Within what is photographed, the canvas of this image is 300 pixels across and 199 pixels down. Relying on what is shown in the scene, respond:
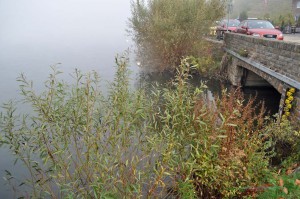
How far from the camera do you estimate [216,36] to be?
23578mm

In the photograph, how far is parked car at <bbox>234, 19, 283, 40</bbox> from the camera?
15609 mm

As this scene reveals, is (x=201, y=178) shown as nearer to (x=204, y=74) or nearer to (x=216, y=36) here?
(x=204, y=74)

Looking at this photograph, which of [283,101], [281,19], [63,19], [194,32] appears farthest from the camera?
[63,19]

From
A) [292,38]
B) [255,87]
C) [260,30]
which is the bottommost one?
[255,87]

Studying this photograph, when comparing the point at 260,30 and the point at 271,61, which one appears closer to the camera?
the point at 271,61

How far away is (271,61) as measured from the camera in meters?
10.5

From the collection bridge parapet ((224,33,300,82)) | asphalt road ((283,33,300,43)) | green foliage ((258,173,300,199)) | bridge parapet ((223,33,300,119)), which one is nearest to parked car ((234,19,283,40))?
bridge parapet ((223,33,300,119))

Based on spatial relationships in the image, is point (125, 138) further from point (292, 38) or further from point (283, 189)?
point (292, 38)

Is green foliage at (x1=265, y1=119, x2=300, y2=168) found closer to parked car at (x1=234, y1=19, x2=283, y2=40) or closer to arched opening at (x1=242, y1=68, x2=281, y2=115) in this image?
arched opening at (x1=242, y1=68, x2=281, y2=115)

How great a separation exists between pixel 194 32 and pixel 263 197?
15.1 meters

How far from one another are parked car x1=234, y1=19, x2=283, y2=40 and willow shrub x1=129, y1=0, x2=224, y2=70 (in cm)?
266

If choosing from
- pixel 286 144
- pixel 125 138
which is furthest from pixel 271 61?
pixel 125 138

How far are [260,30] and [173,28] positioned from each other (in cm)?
551

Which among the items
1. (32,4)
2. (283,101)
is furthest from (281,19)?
(32,4)
